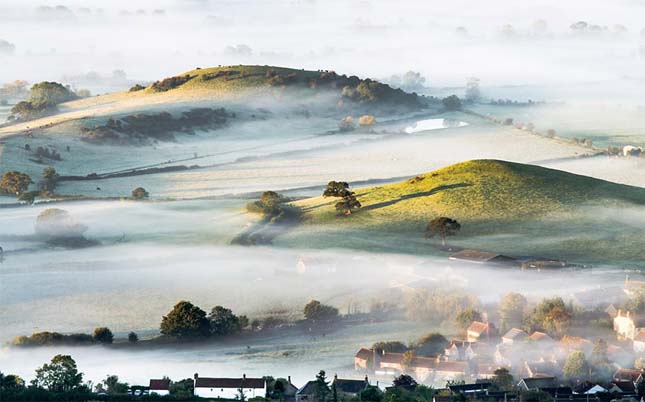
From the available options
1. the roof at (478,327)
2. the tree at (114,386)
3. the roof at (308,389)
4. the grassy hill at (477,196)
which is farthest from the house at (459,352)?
the grassy hill at (477,196)

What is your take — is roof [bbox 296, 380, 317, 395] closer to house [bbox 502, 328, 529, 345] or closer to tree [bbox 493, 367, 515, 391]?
tree [bbox 493, 367, 515, 391]

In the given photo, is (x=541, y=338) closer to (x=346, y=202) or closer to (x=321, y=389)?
(x=321, y=389)

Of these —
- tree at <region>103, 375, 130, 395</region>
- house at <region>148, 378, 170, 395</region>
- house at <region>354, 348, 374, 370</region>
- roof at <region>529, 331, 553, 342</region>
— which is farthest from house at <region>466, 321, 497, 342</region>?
tree at <region>103, 375, 130, 395</region>

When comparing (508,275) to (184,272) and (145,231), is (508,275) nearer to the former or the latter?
(184,272)

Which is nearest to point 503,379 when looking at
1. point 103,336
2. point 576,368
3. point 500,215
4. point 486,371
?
point 486,371

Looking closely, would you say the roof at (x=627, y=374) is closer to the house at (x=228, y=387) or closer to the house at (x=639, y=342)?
the house at (x=639, y=342)

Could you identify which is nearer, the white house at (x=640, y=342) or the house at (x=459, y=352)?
the house at (x=459, y=352)
